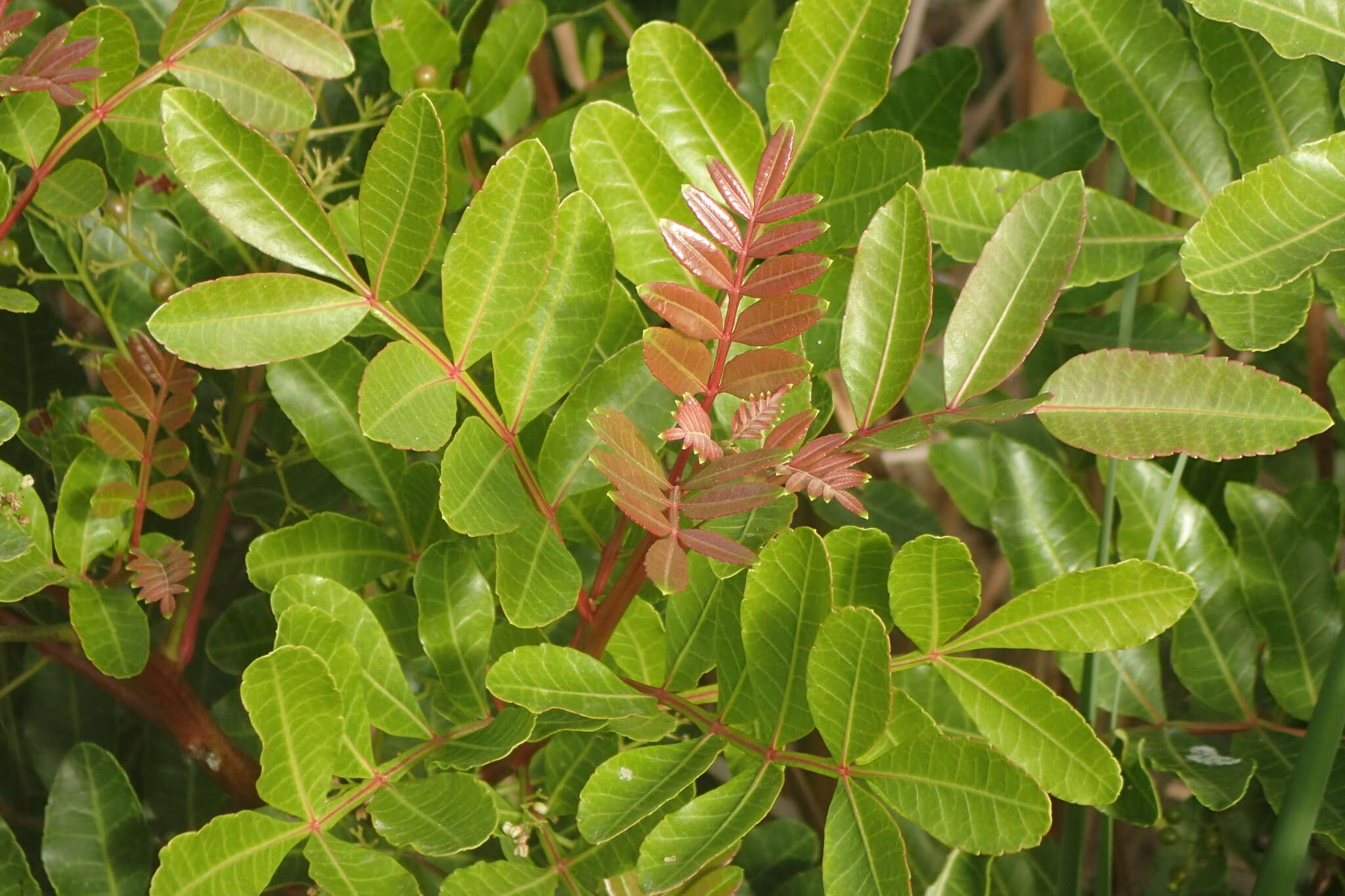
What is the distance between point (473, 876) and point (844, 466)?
20 cm

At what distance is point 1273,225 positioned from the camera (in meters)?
0.44

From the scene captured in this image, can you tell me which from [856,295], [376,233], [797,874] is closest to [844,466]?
[856,295]

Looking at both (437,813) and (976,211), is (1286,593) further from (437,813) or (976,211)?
(437,813)

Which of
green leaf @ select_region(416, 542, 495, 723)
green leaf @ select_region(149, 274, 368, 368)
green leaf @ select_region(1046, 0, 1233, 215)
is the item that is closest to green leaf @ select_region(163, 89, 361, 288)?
green leaf @ select_region(149, 274, 368, 368)

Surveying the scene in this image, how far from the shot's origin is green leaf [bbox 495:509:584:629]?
1.34ft

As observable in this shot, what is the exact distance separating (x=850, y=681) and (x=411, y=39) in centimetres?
→ 36

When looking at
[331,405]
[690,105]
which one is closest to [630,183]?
[690,105]

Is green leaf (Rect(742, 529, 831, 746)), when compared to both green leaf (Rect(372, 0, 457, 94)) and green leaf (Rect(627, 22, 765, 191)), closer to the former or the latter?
green leaf (Rect(627, 22, 765, 191))

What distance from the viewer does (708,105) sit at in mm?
472

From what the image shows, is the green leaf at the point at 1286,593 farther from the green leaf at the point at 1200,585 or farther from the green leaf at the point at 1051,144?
the green leaf at the point at 1051,144

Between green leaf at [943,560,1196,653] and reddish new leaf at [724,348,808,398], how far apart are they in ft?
0.43

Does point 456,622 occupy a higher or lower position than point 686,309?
lower

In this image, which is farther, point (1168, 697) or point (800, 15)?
point (1168, 697)

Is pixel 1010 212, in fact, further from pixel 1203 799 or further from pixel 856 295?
pixel 1203 799
